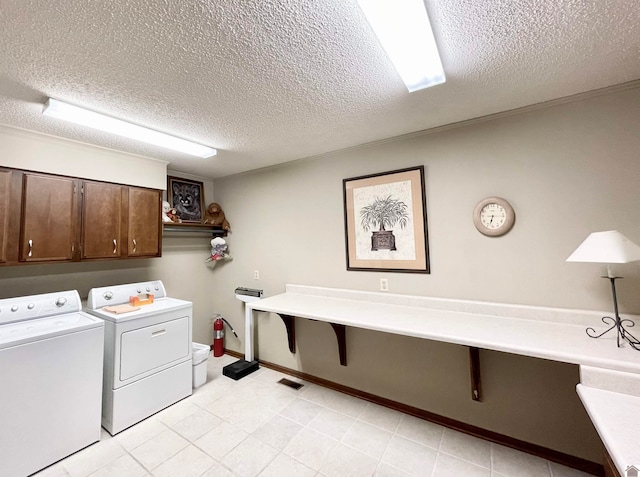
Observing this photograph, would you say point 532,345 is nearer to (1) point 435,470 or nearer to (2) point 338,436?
(1) point 435,470

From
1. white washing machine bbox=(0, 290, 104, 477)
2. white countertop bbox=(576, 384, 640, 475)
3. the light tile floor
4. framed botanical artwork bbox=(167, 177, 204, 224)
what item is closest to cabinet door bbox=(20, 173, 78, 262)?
white washing machine bbox=(0, 290, 104, 477)

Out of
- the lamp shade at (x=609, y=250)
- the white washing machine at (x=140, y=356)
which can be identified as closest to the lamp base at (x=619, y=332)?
the lamp shade at (x=609, y=250)

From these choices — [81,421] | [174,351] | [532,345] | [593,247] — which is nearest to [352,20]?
[593,247]

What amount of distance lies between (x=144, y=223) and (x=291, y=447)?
8.06 feet

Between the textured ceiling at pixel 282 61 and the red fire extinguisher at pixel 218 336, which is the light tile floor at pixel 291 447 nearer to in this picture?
the red fire extinguisher at pixel 218 336

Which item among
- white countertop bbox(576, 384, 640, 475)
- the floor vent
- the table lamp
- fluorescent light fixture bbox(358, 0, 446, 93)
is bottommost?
the floor vent

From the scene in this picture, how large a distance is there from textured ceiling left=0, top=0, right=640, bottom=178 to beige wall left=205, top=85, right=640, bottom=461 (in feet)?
0.84

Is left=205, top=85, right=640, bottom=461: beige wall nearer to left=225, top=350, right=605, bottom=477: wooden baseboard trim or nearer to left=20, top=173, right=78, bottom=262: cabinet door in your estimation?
left=225, top=350, right=605, bottom=477: wooden baseboard trim

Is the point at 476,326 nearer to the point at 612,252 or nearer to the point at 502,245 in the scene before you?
the point at 502,245

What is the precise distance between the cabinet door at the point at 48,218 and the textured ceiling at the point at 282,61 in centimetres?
43

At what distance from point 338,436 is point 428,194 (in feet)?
6.73

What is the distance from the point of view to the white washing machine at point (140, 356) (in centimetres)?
214

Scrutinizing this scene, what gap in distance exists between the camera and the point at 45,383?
5.88ft

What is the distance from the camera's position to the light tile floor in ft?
5.64
